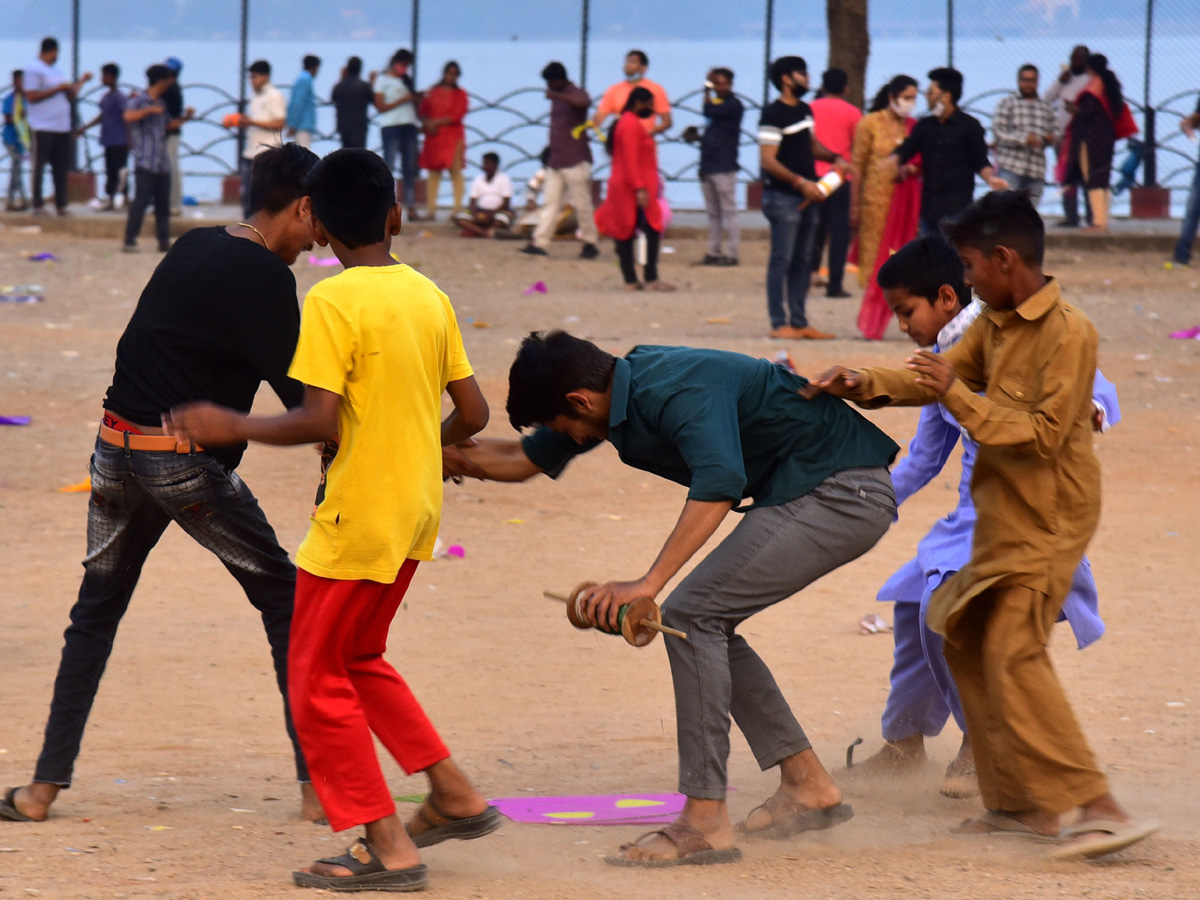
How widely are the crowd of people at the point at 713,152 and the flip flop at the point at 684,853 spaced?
726 cm

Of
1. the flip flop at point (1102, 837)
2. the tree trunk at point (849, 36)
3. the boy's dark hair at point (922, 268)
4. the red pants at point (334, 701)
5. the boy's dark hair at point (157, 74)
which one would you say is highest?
the tree trunk at point (849, 36)

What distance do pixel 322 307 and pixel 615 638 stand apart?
112 inches

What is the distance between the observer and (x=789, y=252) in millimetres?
11023

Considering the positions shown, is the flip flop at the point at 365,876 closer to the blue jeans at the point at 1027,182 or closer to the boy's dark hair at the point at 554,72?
the boy's dark hair at the point at 554,72

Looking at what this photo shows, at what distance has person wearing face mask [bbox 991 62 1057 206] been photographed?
15.0 meters

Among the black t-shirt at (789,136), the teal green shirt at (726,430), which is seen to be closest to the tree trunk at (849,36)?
the black t-shirt at (789,136)

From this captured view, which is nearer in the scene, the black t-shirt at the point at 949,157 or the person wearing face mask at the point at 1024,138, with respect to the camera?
the black t-shirt at the point at 949,157

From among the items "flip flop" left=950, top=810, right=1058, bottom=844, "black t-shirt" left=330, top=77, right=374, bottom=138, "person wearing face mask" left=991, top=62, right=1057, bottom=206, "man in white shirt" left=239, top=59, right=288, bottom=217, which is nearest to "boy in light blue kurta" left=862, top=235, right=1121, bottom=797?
"flip flop" left=950, top=810, right=1058, bottom=844

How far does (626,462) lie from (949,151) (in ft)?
25.0

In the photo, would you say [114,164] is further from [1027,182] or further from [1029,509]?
[1029,509]

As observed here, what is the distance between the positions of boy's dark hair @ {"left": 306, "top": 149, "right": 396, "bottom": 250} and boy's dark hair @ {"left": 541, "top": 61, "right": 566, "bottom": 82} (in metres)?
12.2

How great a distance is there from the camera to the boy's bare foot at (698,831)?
11.6ft

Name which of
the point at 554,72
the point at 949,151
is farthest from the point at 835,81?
the point at 554,72

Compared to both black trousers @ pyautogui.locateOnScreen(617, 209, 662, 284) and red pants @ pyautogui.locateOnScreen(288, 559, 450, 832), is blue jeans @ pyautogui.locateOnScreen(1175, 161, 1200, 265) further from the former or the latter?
red pants @ pyautogui.locateOnScreen(288, 559, 450, 832)
